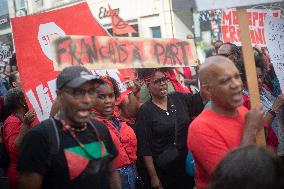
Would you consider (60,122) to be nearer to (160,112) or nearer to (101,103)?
(101,103)

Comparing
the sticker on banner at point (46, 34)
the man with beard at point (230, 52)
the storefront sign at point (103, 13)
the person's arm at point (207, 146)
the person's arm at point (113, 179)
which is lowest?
the person's arm at point (113, 179)

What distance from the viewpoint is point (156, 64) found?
4.34 m

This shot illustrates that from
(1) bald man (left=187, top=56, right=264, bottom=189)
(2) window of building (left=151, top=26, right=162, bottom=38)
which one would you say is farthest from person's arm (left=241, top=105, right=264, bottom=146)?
(2) window of building (left=151, top=26, right=162, bottom=38)

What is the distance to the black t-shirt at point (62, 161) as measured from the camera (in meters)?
2.47

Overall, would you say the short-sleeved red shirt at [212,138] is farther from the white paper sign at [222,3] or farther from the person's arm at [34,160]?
the person's arm at [34,160]

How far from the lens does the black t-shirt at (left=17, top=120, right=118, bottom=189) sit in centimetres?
247

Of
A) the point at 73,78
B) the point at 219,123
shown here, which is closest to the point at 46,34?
the point at 73,78

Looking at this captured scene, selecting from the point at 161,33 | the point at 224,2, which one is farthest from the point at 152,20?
the point at 224,2

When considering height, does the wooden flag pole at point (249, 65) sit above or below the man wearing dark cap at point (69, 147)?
above

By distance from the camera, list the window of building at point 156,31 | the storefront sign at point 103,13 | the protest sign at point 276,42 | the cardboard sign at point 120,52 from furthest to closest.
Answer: the storefront sign at point 103,13
the window of building at point 156,31
the cardboard sign at point 120,52
the protest sign at point 276,42

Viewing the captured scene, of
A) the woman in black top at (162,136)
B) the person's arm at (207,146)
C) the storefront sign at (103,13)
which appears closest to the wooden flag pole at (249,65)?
the person's arm at (207,146)

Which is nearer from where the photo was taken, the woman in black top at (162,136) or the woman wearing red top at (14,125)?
the woman wearing red top at (14,125)

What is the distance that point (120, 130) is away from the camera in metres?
3.88

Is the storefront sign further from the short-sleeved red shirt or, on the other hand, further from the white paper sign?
the short-sleeved red shirt
